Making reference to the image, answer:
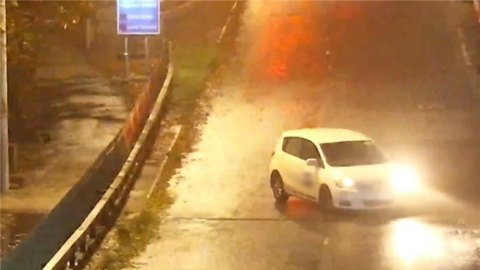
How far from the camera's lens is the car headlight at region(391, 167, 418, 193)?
65.4 ft

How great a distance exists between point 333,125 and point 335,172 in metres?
7.74

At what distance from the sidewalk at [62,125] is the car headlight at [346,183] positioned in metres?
5.55

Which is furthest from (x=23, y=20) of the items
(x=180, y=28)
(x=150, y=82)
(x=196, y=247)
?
(x=180, y=28)

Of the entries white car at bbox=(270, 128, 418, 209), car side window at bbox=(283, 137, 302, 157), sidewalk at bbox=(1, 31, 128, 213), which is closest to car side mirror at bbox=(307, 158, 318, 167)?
white car at bbox=(270, 128, 418, 209)

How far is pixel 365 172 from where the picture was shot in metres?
19.8

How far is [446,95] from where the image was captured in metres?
30.4

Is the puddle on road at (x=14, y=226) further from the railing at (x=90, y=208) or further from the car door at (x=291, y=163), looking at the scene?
the car door at (x=291, y=163)

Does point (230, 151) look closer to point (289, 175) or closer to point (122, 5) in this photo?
point (289, 175)

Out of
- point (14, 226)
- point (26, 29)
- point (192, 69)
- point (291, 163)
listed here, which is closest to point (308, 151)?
point (291, 163)

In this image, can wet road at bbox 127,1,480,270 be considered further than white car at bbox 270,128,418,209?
No

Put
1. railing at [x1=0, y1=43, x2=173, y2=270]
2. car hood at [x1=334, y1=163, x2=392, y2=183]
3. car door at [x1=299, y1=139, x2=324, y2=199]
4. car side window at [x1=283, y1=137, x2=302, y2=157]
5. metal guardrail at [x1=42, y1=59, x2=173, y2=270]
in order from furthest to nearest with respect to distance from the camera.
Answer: car side window at [x1=283, y1=137, x2=302, y2=157]
car door at [x1=299, y1=139, x2=324, y2=199]
car hood at [x1=334, y1=163, x2=392, y2=183]
metal guardrail at [x1=42, y1=59, x2=173, y2=270]
railing at [x1=0, y1=43, x2=173, y2=270]

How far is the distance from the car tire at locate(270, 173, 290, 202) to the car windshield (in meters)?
1.22

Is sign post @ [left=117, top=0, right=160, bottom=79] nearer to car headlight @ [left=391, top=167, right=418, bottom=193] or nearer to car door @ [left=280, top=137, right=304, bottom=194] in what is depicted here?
car door @ [left=280, top=137, right=304, bottom=194]

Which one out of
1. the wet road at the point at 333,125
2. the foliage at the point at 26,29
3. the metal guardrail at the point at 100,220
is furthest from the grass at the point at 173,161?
the foliage at the point at 26,29
